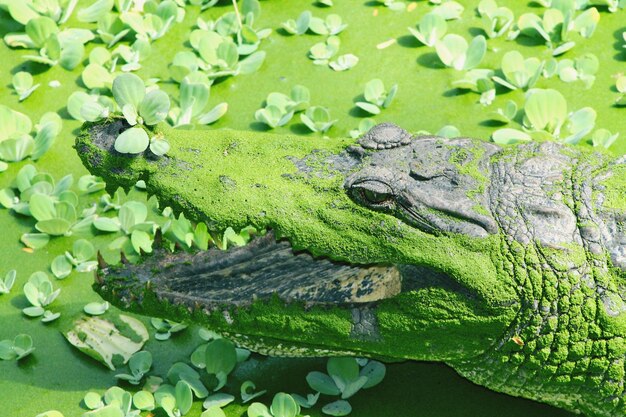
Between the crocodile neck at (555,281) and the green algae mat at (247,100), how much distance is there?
0.45m

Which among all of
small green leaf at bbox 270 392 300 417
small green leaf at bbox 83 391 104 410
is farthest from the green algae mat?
small green leaf at bbox 270 392 300 417

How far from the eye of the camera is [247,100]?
5.52 metres

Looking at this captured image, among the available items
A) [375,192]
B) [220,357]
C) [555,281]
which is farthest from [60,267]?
[555,281]

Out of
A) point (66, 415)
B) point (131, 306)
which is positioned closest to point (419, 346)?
point (131, 306)

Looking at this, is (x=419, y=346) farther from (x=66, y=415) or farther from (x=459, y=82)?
(x=459, y=82)

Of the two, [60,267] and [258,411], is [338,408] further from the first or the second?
[60,267]

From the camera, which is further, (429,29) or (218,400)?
(429,29)

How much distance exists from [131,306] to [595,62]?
2941 mm

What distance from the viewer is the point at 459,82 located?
215 inches

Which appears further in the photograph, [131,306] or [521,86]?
[521,86]

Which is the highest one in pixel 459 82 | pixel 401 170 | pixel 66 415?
pixel 401 170

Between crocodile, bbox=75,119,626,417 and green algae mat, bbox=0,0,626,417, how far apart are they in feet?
1.26

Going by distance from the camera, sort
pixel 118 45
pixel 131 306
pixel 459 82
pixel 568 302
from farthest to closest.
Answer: pixel 118 45 < pixel 459 82 < pixel 131 306 < pixel 568 302

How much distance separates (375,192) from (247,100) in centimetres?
199
